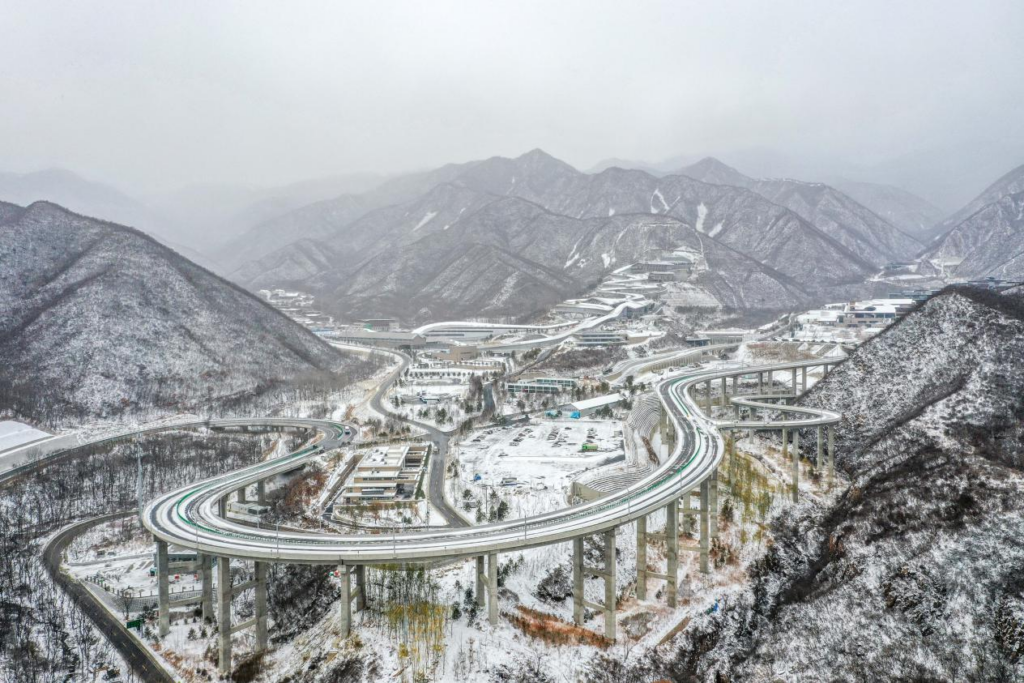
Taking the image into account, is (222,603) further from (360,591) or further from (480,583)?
(480,583)

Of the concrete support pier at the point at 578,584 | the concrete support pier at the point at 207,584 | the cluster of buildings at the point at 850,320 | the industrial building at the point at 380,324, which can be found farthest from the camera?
the industrial building at the point at 380,324

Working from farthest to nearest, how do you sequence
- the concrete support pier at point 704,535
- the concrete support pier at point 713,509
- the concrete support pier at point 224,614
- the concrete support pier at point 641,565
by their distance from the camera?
1. the concrete support pier at point 713,509
2. the concrete support pier at point 704,535
3. the concrete support pier at point 641,565
4. the concrete support pier at point 224,614

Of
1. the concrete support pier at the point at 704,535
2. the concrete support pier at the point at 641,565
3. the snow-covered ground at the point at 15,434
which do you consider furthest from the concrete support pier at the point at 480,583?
the snow-covered ground at the point at 15,434

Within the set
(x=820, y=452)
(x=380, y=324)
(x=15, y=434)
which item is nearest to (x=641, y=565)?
(x=820, y=452)

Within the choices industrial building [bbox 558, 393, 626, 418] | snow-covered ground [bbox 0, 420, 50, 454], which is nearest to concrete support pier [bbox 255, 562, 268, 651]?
snow-covered ground [bbox 0, 420, 50, 454]

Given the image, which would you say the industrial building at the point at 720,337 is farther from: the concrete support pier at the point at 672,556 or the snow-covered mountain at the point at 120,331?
the concrete support pier at the point at 672,556

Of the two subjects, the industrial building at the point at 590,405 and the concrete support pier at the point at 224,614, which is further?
the industrial building at the point at 590,405
